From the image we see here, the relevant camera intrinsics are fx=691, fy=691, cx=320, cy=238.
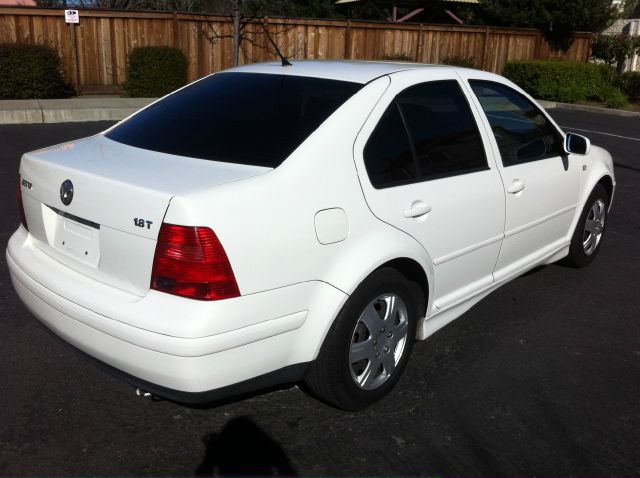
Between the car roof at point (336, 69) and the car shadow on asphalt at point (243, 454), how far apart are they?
1.81m

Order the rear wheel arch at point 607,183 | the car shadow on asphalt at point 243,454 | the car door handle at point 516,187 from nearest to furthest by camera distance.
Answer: the car shadow on asphalt at point 243,454, the car door handle at point 516,187, the rear wheel arch at point 607,183

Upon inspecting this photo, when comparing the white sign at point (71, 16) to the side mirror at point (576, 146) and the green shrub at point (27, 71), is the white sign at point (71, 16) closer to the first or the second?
the green shrub at point (27, 71)

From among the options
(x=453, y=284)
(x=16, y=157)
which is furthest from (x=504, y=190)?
(x=16, y=157)

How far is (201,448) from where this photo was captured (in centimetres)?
306

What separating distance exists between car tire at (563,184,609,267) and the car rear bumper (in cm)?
292

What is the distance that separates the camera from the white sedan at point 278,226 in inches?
106

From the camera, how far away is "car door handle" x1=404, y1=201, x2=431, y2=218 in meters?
3.34

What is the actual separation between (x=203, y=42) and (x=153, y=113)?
1531 centimetres

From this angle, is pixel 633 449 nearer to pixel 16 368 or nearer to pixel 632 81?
pixel 16 368

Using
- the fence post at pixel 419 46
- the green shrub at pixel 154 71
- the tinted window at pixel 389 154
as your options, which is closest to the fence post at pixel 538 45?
the fence post at pixel 419 46

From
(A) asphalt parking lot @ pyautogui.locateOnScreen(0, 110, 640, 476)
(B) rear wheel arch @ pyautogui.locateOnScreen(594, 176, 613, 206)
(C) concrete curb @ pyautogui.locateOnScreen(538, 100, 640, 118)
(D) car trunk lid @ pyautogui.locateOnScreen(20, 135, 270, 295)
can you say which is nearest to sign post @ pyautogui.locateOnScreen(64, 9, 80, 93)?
(C) concrete curb @ pyautogui.locateOnScreen(538, 100, 640, 118)

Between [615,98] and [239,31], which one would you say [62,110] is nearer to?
[239,31]

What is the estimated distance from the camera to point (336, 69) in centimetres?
377

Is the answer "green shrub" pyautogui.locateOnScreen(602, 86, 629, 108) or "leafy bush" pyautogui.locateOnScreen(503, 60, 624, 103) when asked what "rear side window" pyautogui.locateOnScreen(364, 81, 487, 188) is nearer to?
"green shrub" pyautogui.locateOnScreen(602, 86, 629, 108)
